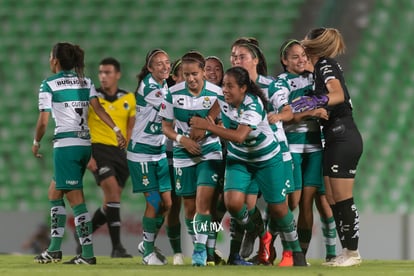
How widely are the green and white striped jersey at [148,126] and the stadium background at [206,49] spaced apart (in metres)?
5.00

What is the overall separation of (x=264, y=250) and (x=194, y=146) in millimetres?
1202

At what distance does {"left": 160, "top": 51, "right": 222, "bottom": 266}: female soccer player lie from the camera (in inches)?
333

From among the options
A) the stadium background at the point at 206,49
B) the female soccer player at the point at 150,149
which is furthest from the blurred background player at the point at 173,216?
the stadium background at the point at 206,49

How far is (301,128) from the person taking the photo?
28.8 ft

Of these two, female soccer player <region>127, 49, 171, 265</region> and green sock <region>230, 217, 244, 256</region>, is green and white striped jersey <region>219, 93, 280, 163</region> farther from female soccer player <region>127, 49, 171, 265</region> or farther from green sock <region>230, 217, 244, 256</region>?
female soccer player <region>127, 49, 171, 265</region>

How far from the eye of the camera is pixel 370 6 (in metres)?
17.0

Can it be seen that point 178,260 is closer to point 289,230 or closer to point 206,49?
point 289,230

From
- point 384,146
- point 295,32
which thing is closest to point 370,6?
point 295,32

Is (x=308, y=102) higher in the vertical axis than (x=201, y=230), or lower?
higher

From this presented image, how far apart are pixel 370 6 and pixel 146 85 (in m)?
8.64

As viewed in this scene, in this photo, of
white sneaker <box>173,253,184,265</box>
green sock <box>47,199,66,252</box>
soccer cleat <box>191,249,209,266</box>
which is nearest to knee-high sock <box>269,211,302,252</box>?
soccer cleat <box>191,249,209,266</box>

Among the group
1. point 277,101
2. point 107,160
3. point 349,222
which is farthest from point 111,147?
point 349,222

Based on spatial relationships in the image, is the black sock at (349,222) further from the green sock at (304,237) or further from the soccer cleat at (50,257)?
the soccer cleat at (50,257)

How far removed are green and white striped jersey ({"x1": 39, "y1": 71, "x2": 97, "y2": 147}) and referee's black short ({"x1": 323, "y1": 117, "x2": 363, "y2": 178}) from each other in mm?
2003
